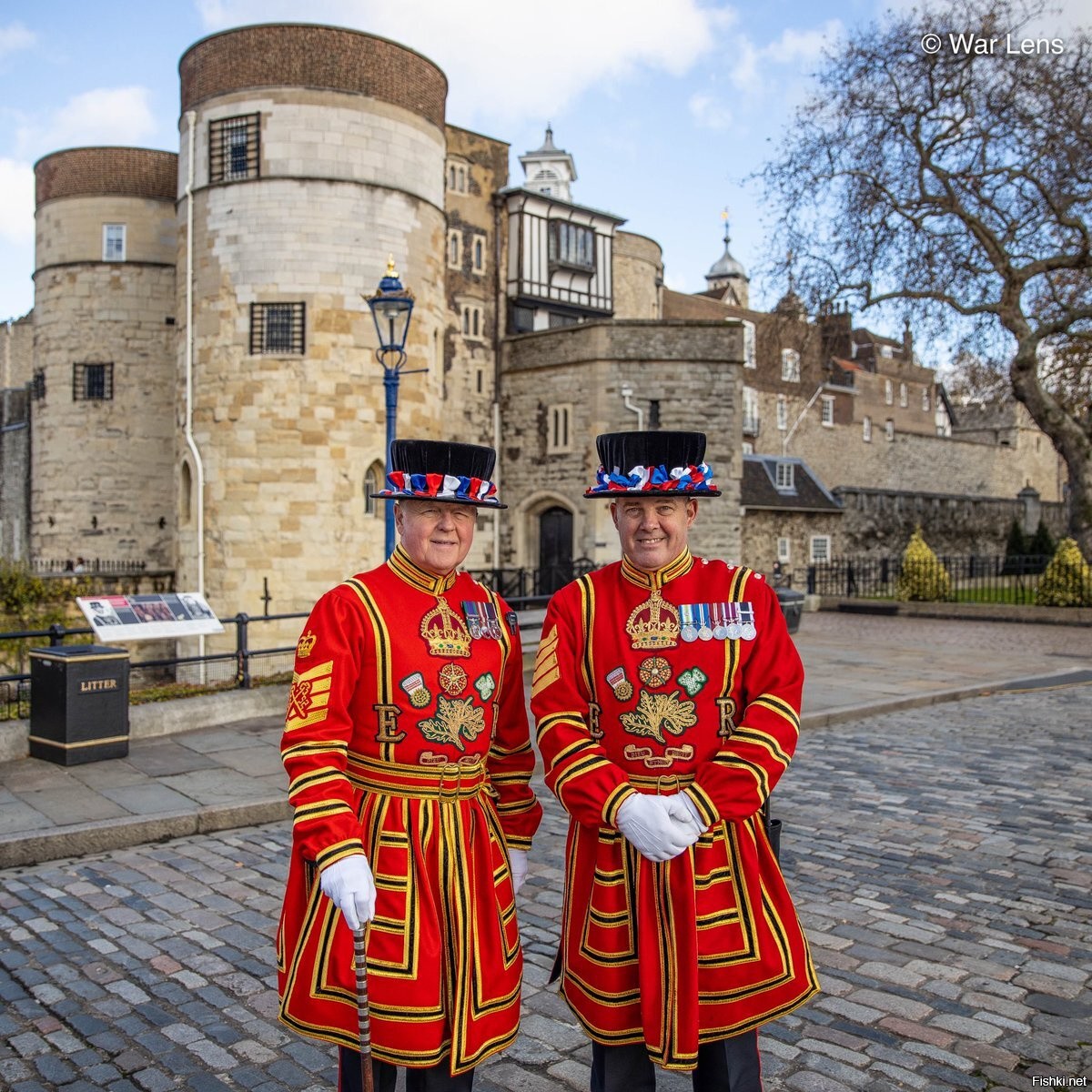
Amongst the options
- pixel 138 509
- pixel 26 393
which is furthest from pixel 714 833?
Answer: pixel 26 393

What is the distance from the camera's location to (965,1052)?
12.6ft

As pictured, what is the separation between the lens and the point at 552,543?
28938 mm

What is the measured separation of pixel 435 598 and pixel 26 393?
3653 cm

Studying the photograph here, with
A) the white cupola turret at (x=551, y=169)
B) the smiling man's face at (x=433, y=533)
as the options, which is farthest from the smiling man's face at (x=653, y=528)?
the white cupola turret at (x=551, y=169)

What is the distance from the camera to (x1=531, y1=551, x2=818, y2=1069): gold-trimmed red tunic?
301cm

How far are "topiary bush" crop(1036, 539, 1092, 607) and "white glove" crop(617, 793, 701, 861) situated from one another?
2160 centimetres

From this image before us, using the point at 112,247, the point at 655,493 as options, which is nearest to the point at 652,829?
the point at 655,493

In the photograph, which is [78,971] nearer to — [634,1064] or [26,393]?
[634,1064]

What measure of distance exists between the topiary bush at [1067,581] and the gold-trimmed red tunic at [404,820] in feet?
70.5

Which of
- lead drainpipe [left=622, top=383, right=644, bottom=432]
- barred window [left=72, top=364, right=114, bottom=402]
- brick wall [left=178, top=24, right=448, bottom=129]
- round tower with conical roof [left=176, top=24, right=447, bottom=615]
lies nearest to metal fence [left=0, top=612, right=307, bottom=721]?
round tower with conical roof [left=176, top=24, right=447, bottom=615]

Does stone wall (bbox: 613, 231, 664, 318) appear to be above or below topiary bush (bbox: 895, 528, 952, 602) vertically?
above

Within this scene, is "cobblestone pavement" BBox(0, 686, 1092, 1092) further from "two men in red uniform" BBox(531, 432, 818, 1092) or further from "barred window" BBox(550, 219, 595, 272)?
"barred window" BBox(550, 219, 595, 272)

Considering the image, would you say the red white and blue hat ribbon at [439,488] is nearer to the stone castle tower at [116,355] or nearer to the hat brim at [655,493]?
the hat brim at [655,493]

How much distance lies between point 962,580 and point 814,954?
31097mm
